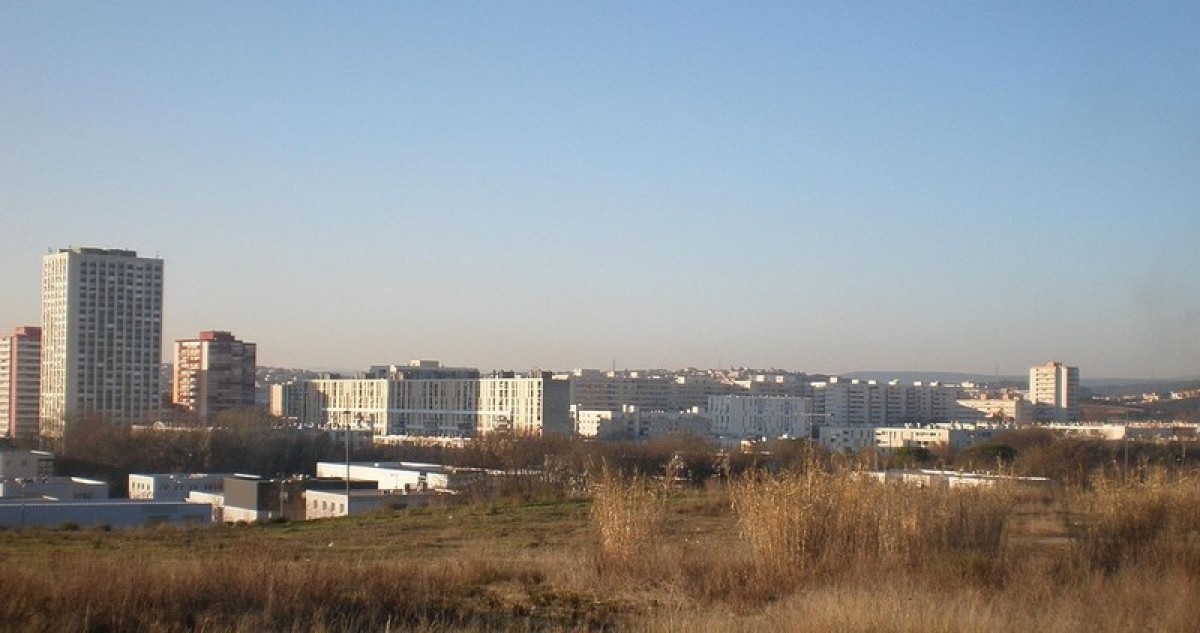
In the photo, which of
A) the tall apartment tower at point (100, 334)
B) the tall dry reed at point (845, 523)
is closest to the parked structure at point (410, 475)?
the tall dry reed at point (845, 523)

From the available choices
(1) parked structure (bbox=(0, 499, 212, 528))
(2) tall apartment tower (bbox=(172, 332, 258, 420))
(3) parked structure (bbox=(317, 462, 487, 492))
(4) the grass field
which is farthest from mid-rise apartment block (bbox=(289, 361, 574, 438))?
(4) the grass field

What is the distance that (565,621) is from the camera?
9.73 meters

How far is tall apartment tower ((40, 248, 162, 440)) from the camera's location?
115188mm

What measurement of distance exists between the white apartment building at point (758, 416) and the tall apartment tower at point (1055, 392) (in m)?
24.0

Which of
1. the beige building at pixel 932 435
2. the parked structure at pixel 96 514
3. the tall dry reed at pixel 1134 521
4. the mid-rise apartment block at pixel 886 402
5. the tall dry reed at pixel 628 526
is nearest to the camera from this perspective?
the tall dry reed at pixel 628 526

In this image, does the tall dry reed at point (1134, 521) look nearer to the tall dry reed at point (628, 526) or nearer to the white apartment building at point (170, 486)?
the tall dry reed at point (628, 526)

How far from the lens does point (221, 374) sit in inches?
4835

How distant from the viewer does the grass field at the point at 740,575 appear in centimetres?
866

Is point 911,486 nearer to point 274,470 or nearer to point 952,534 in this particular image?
point 952,534

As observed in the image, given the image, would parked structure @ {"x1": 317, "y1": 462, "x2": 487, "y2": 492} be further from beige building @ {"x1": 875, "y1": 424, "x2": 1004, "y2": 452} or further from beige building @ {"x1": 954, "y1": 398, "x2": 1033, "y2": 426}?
beige building @ {"x1": 954, "y1": 398, "x2": 1033, "y2": 426}

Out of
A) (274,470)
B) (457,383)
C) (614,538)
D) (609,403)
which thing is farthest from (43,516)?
(609,403)

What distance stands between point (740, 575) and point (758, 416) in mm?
120750

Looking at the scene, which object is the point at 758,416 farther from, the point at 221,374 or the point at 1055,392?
the point at 221,374

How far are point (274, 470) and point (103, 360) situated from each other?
53690 mm
